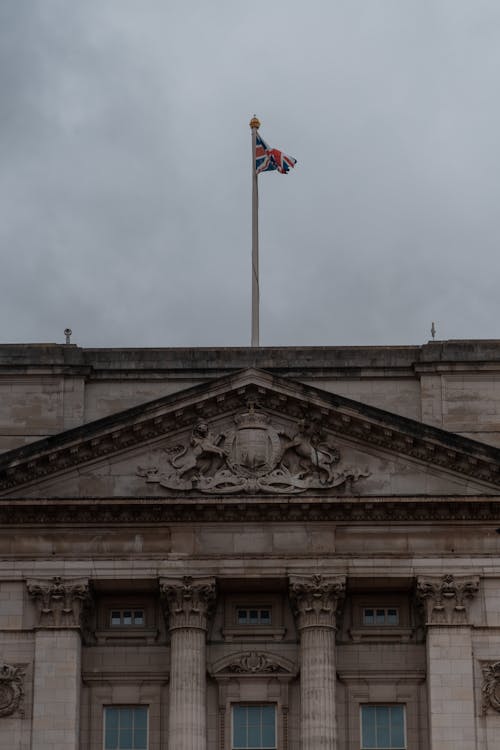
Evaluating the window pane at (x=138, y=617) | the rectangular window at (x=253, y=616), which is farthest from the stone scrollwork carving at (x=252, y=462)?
the window pane at (x=138, y=617)

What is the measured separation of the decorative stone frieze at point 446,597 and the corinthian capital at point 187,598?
6.42m

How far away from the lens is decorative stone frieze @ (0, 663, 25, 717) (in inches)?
2635

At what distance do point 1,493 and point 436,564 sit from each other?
527 inches

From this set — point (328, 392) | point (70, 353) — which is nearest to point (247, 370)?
point (328, 392)

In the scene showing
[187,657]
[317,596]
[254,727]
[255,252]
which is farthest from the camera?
[255,252]

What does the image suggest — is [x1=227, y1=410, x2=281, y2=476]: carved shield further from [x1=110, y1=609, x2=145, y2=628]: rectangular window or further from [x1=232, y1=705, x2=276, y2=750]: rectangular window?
[x1=232, y1=705, x2=276, y2=750]: rectangular window

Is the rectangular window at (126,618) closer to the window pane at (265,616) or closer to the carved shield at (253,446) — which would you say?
the window pane at (265,616)

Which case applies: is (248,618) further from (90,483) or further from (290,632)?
(90,483)

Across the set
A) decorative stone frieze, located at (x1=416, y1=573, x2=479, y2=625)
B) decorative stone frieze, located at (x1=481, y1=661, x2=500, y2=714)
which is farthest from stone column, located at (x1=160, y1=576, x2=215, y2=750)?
decorative stone frieze, located at (x1=481, y1=661, x2=500, y2=714)

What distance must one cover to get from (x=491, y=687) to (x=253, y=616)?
7635 millimetres

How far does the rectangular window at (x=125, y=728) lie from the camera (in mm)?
67875

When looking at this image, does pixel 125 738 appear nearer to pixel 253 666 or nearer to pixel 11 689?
pixel 11 689

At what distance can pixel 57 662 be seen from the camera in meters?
67.4

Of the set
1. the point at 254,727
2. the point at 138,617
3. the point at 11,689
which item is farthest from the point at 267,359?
the point at 11,689
